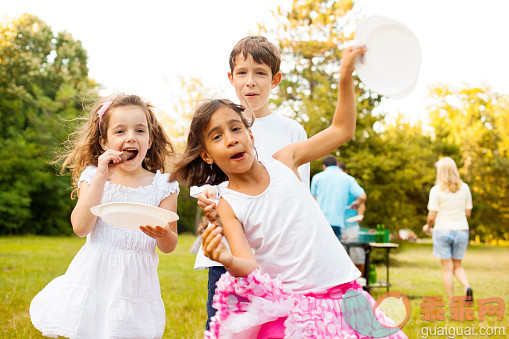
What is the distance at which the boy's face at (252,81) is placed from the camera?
3129mm

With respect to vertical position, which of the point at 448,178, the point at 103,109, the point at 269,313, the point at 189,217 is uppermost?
the point at 189,217

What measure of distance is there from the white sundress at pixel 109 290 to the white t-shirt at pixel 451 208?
5951mm

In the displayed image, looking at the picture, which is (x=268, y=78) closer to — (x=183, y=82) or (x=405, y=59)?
(x=405, y=59)

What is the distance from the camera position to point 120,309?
2924mm

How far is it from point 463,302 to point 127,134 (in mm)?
6429

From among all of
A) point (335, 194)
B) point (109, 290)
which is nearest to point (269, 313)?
point (109, 290)

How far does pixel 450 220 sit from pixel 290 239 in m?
6.55

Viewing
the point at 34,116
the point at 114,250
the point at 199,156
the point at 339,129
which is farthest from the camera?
the point at 34,116

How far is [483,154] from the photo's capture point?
3897cm

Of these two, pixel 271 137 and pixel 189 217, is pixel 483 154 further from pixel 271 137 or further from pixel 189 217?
pixel 271 137

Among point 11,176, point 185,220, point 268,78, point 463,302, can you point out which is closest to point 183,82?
point 185,220

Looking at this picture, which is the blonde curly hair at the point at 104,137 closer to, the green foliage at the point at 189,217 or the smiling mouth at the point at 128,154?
the smiling mouth at the point at 128,154

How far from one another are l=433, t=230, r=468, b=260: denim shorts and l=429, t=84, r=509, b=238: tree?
25.2 meters

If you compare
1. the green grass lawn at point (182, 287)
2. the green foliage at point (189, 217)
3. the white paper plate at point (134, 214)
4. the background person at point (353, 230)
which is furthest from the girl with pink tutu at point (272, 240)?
the green foliage at point (189, 217)
